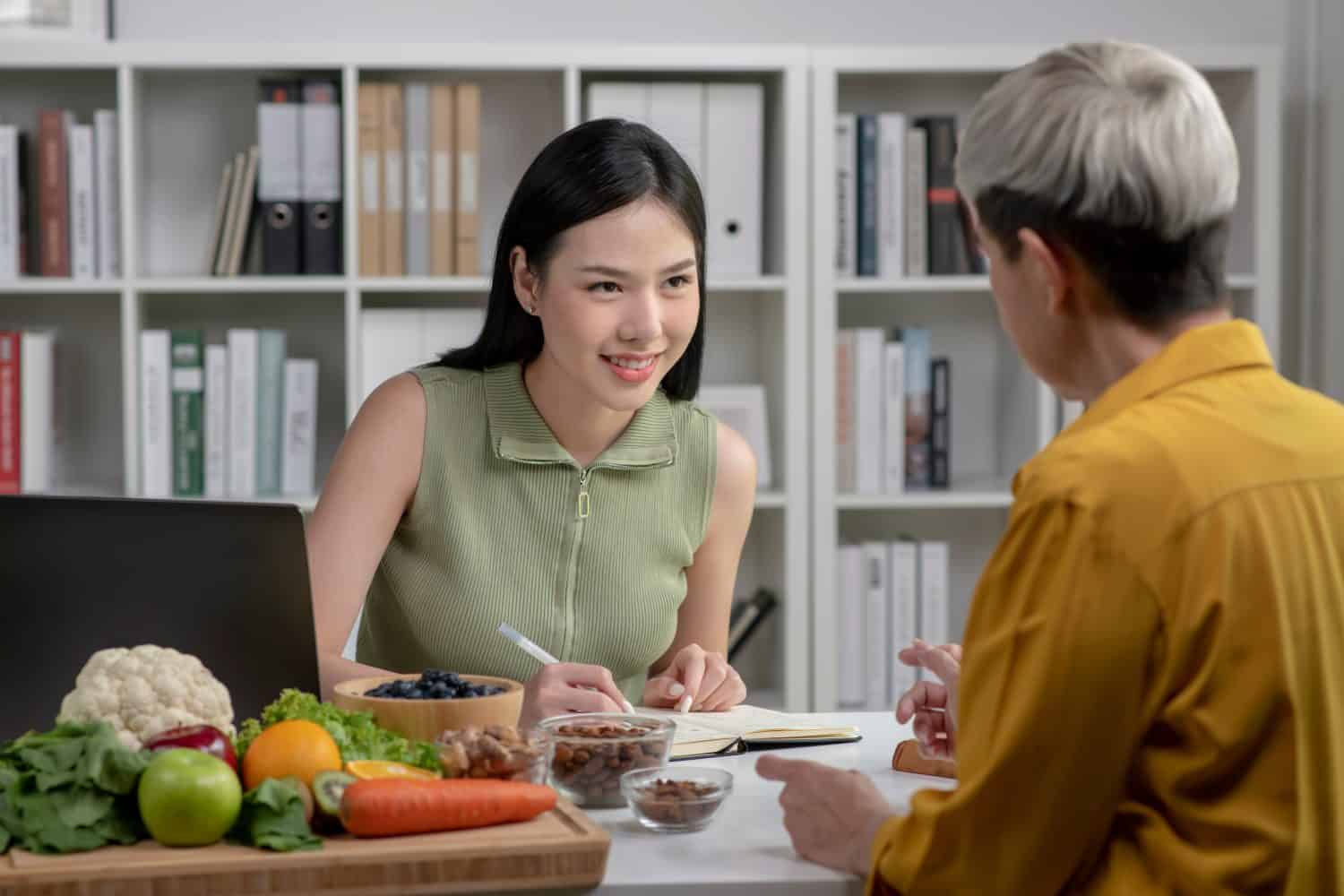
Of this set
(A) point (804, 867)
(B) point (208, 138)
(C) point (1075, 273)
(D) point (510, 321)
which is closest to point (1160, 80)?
(C) point (1075, 273)

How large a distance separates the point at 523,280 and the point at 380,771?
2.86 ft

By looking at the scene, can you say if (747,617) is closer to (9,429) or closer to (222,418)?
(222,418)

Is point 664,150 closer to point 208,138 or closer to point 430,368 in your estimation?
point 430,368

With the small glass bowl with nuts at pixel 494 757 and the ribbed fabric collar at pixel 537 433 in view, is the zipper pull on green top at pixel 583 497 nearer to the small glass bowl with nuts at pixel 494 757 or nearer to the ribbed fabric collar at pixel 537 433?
the ribbed fabric collar at pixel 537 433

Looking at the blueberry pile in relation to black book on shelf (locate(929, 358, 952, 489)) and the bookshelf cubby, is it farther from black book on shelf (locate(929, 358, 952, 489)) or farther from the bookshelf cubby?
black book on shelf (locate(929, 358, 952, 489))

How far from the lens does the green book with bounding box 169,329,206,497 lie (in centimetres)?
299

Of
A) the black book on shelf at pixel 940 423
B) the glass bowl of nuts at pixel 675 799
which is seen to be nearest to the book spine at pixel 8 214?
the black book on shelf at pixel 940 423

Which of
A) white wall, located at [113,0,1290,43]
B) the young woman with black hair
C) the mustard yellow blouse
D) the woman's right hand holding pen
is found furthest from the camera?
white wall, located at [113,0,1290,43]

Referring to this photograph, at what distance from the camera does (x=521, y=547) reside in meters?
1.90

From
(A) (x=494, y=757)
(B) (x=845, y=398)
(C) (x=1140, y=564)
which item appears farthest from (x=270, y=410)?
(C) (x=1140, y=564)

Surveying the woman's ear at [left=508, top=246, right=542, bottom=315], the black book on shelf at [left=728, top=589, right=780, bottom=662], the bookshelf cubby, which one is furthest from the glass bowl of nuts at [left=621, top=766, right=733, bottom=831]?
the black book on shelf at [left=728, top=589, right=780, bottom=662]

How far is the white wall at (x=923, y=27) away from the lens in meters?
3.16

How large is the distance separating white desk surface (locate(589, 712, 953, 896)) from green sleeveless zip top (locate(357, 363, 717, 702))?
46 centimetres

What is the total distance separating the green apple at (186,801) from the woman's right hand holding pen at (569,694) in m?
0.45
